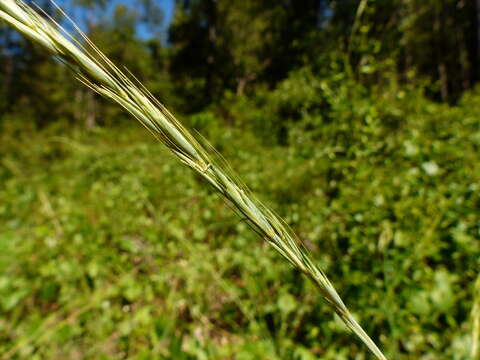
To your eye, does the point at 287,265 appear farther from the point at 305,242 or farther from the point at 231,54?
the point at 231,54

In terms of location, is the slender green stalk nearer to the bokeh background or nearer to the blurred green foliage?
→ the bokeh background

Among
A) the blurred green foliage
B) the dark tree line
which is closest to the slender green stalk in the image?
the blurred green foliage

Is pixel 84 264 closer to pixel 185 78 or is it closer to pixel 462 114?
pixel 462 114

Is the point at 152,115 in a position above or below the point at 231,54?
below

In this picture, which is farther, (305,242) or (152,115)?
(305,242)

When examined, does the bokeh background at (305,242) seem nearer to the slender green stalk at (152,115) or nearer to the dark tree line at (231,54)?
the slender green stalk at (152,115)

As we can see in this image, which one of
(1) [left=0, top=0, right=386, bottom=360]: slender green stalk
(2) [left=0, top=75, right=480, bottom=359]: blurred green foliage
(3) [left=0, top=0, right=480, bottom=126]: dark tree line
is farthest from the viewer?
(3) [left=0, top=0, right=480, bottom=126]: dark tree line

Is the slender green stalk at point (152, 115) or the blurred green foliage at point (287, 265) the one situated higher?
the slender green stalk at point (152, 115)

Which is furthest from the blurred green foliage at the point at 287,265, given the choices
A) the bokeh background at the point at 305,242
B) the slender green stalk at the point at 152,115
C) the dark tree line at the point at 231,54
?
the dark tree line at the point at 231,54

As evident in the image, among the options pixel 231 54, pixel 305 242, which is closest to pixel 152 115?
pixel 305 242
